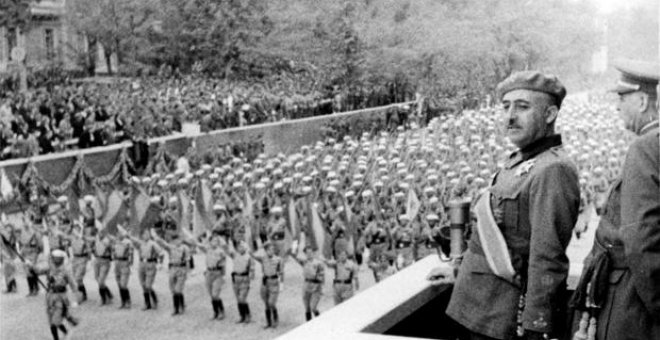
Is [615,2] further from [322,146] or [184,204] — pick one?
[184,204]

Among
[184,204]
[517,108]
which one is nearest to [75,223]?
[184,204]

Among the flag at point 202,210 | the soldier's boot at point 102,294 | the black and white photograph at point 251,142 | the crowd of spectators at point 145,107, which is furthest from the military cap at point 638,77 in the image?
the flag at point 202,210

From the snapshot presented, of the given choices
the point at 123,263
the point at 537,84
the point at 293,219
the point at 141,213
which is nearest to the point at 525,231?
the point at 537,84

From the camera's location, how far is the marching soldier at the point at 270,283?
8422mm

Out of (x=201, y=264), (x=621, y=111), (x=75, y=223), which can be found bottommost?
(x=201, y=264)

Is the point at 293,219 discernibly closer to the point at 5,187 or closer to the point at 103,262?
the point at 103,262

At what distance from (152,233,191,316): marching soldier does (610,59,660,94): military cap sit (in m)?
7.09

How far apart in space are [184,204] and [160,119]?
3.81 ft

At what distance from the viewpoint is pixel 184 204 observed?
9805 millimetres

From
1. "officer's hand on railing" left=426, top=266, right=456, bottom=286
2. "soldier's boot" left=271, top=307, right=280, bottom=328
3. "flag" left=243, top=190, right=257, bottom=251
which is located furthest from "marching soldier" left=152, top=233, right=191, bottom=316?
"officer's hand on railing" left=426, top=266, right=456, bottom=286

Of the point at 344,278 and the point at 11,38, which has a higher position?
the point at 11,38

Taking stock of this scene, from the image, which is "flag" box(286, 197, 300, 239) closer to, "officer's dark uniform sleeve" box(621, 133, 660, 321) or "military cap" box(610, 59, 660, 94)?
"military cap" box(610, 59, 660, 94)

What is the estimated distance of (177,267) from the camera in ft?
28.8

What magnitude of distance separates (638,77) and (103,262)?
303 inches
